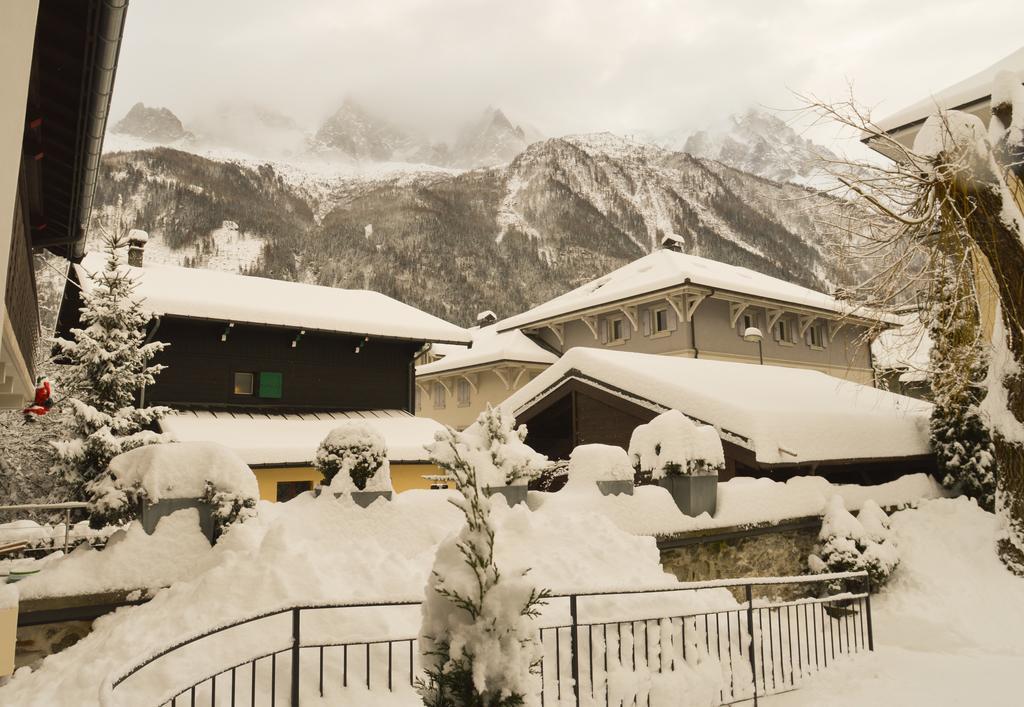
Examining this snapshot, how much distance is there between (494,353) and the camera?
101 ft

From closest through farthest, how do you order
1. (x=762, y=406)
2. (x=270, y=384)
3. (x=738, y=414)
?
(x=738, y=414), (x=762, y=406), (x=270, y=384)

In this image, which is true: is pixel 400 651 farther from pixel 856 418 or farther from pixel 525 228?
pixel 525 228

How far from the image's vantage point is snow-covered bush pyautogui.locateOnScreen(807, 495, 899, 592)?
12.5 metres

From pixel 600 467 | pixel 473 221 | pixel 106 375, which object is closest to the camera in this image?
pixel 600 467

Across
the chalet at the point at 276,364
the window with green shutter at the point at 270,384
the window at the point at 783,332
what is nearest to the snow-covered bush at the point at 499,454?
the chalet at the point at 276,364

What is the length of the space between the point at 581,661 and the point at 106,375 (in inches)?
505

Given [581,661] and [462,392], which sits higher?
[462,392]

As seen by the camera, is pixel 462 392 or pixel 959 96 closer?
pixel 959 96

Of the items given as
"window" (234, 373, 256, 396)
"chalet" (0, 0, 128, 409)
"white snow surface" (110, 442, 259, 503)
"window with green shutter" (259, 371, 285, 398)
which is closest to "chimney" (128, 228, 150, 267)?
"window" (234, 373, 256, 396)

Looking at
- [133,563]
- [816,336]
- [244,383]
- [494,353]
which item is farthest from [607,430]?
[816,336]

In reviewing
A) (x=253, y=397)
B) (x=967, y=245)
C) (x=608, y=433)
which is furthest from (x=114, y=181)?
(x=967, y=245)

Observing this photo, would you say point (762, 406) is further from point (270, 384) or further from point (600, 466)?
point (270, 384)

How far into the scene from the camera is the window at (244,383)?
66.1ft

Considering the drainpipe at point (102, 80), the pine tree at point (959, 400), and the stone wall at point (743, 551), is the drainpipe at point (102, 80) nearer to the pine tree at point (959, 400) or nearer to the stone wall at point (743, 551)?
the stone wall at point (743, 551)
